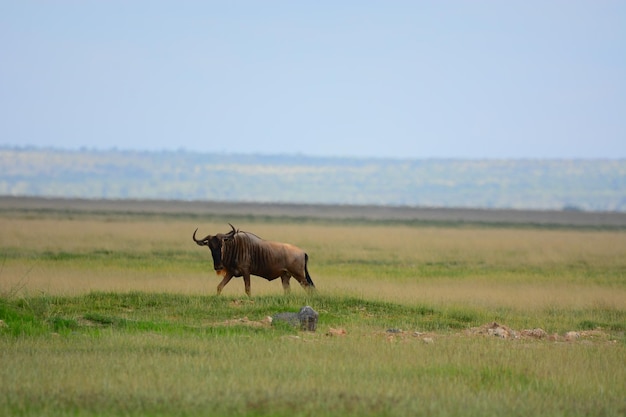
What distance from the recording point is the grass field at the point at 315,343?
10.1 m

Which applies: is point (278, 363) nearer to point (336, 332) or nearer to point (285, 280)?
Result: point (336, 332)

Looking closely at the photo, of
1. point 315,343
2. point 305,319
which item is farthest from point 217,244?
point 315,343

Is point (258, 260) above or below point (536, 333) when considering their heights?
above

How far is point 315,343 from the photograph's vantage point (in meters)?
13.8

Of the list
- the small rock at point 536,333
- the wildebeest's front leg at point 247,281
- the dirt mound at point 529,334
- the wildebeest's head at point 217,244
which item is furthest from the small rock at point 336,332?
the wildebeest's head at point 217,244

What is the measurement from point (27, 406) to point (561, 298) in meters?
13.7

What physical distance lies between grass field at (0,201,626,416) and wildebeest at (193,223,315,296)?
580 mm

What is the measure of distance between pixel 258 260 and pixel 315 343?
6.27 metres

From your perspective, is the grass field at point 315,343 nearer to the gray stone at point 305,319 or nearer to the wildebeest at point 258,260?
the gray stone at point 305,319

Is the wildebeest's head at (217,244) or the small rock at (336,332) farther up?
the wildebeest's head at (217,244)

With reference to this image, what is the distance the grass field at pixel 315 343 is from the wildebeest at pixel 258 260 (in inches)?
22.8

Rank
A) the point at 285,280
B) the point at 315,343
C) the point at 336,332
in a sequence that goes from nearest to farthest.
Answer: the point at 315,343 → the point at 336,332 → the point at 285,280

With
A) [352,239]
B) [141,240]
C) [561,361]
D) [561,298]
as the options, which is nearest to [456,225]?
[352,239]

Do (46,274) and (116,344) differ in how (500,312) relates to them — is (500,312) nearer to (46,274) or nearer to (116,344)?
(116,344)
